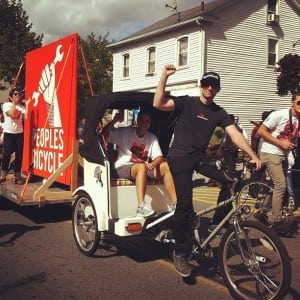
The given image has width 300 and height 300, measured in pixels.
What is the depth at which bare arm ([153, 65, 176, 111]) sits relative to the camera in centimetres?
450

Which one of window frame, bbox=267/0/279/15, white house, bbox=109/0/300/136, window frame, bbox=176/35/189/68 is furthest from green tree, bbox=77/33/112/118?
window frame, bbox=267/0/279/15

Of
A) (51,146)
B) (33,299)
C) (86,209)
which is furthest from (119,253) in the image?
(51,146)

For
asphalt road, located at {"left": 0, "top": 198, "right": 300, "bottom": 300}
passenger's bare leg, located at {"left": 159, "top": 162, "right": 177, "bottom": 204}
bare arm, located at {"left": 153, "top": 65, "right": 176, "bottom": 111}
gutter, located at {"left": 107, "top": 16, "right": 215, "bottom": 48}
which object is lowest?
asphalt road, located at {"left": 0, "top": 198, "right": 300, "bottom": 300}

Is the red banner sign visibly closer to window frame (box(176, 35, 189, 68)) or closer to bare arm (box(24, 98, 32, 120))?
bare arm (box(24, 98, 32, 120))

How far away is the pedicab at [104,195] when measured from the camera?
542 cm

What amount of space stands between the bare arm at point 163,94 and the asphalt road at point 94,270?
1.69 meters

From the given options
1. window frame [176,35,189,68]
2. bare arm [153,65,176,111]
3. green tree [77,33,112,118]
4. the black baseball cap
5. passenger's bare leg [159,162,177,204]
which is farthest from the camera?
green tree [77,33,112,118]

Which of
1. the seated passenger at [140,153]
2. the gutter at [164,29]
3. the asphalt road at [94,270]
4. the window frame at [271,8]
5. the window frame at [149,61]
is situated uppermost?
the window frame at [271,8]

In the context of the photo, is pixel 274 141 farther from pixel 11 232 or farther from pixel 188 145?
pixel 11 232

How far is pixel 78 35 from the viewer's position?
24.3 feet

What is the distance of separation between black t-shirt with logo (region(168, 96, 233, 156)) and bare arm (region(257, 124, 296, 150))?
1927mm

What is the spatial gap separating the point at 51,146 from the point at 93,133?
242 centimetres

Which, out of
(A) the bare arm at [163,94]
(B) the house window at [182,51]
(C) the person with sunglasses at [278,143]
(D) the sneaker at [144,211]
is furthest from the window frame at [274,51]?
(A) the bare arm at [163,94]

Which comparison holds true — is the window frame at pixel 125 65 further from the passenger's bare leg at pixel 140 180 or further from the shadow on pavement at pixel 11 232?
the passenger's bare leg at pixel 140 180
